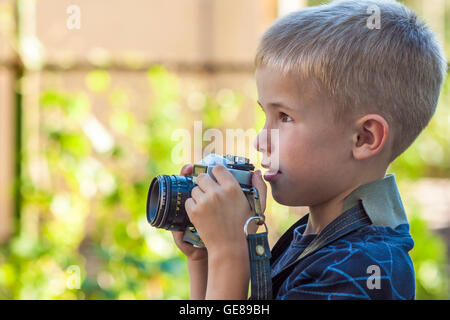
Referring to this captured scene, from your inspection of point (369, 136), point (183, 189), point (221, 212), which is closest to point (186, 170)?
point (183, 189)

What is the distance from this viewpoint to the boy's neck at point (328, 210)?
93 cm

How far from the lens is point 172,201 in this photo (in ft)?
3.16

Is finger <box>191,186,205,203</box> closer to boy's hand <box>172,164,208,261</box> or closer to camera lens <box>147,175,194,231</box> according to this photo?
camera lens <box>147,175,194,231</box>

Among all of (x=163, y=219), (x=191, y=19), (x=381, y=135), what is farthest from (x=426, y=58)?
(x=191, y=19)

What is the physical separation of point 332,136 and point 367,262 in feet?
0.70

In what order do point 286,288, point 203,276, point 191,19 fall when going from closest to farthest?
point 286,288, point 203,276, point 191,19

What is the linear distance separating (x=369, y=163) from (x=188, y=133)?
163 cm

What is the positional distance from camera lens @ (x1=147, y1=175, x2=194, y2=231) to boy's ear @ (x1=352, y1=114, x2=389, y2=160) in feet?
0.93

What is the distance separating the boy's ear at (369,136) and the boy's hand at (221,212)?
17 centimetres

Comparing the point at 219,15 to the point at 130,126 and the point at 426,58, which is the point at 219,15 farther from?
the point at 426,58

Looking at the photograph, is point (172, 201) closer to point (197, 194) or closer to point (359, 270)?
point (197, 194)

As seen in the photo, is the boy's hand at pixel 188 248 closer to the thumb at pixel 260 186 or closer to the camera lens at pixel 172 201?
the camera lens at pixel 172 201

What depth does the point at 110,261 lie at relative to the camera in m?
2.07

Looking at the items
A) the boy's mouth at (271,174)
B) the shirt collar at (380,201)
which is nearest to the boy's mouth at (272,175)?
the boy's mouth at (271,174)
